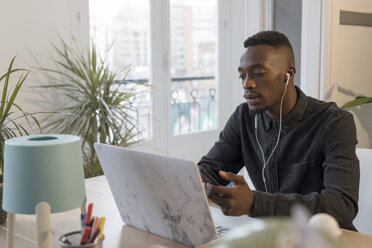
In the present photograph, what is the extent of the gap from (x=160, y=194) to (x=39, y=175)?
28 centimetres

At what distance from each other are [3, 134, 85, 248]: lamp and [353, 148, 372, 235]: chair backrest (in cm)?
94

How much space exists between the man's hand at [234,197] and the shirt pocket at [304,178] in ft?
1.21

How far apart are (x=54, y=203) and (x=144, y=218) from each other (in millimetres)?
282

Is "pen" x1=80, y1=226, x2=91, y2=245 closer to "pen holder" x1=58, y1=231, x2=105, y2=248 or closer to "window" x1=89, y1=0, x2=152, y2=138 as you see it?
"pen holder" x1=58, y1=231, x2=105, y2=248

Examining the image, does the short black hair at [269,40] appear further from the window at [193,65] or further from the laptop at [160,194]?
the window at [193,65]

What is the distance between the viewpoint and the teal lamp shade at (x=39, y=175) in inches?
40.6

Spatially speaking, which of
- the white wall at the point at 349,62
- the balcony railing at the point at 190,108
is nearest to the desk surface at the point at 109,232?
the white wall at the point at 349,62

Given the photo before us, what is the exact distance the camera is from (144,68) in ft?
12.4

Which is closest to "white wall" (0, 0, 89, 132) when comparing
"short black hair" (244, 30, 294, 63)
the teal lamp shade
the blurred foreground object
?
"short black hair" (244, 30, 294, 63)

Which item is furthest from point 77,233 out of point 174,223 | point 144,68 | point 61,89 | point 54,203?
point 144,68

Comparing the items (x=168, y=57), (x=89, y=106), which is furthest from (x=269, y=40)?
(x=168, y=57)

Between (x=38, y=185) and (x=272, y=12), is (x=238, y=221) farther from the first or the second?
(x=272, y=12)

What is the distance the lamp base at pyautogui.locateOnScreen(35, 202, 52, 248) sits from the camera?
100 centimetres

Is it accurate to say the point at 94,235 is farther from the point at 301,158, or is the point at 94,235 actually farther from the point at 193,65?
the point at 193,65
